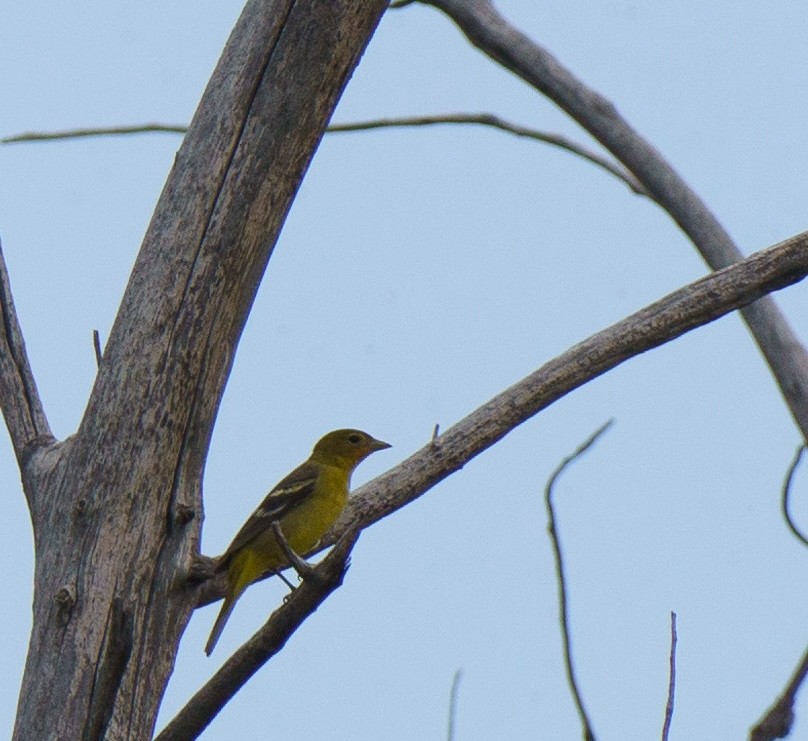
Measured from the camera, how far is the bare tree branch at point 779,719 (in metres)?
2.51

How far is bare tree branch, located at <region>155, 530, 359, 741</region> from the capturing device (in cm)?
331

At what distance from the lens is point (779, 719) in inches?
99.8

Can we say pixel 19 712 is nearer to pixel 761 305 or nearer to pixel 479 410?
pixel 479 410

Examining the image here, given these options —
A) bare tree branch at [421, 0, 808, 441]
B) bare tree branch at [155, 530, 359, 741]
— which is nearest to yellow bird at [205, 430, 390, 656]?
bare tree branch at [155, 530, 359, 741]

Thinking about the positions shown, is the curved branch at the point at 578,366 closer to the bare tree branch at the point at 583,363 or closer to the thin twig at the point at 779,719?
the bare tree branch at the point at 583,363

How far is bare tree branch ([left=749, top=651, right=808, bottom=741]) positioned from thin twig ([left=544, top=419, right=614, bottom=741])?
0.59 m

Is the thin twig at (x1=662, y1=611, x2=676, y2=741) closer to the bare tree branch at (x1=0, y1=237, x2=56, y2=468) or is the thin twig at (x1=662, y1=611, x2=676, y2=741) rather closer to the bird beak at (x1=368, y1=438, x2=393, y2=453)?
the bare tree branch at (x1=0, y1=237, x2=56, y2=468)

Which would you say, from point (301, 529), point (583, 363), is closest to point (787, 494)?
point (583, 363)

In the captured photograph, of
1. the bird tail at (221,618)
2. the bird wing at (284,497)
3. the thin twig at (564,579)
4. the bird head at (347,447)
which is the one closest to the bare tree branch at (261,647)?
the thin twig at (564,579)

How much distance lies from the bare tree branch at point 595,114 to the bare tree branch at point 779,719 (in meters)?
4.32

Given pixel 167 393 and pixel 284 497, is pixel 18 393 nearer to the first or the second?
pixel 167 393

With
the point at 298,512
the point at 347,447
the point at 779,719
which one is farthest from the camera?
the point at 347,447

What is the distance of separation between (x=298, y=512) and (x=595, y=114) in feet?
8.31

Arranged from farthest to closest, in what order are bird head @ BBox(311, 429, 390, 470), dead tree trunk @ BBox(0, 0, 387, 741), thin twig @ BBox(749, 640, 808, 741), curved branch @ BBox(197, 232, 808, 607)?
bird head @ BBox(311, 429, 390, 470)
curved branch @ BBox(197, 232, 808, 607)
dead tree trunk @ BBox(0, 0, 387, 741)
thin twig @ BBox(749, 640, 808, 741)
